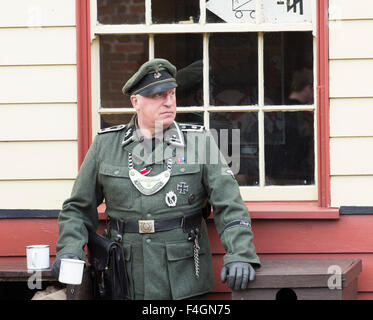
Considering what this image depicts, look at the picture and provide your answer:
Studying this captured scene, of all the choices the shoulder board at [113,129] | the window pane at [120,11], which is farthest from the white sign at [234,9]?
the shoulder board at [113,129]

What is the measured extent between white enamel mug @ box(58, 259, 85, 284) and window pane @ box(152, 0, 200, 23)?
61.1 inches

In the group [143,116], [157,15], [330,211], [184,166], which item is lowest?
[330,211]

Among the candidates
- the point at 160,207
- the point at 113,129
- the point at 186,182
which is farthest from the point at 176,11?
the point at 160,207

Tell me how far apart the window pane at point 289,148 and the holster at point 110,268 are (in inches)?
42.9

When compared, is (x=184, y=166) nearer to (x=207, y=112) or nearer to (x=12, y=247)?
(x=207, y=112)

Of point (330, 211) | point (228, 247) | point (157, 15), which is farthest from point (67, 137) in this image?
point (330, 211)

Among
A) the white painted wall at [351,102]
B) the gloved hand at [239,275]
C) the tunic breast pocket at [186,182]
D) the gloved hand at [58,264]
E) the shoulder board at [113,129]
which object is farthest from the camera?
the white painted wall at [351,102]

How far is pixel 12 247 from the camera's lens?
14.5 ft

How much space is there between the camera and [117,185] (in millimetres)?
4023

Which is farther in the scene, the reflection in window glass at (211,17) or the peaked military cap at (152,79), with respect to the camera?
the reflection in window glass at (211,17)

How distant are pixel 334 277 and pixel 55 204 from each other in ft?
5.32

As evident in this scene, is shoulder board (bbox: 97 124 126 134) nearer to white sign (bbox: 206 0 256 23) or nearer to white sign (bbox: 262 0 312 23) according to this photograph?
white sign (bbox: 206 0 256 23)

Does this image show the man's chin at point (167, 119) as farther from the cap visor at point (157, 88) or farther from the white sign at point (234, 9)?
the white sign at point (234, 9)

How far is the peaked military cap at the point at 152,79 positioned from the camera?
3.98m
